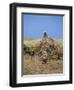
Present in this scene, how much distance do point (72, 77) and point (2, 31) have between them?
1.53 ft

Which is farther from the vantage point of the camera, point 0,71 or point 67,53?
point 67,53

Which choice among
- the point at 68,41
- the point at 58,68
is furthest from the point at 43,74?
the point at 68,41

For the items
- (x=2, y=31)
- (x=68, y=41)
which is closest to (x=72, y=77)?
(x=68, y=41)

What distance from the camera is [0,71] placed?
54.8 inches

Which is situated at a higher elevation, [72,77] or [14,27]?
[14,27]

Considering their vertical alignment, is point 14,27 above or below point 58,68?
above

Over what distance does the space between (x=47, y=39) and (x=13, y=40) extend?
191 mm

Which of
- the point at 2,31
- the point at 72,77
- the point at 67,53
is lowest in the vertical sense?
the point at 72,77

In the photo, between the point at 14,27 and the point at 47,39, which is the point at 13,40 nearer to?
the point at 14,27

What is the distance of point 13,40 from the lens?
4.58 feet

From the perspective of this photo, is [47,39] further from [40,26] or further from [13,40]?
[13,40]

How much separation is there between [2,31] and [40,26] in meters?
0.20

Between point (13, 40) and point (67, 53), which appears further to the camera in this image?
point (67, 53)

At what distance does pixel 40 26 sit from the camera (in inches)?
57.6
